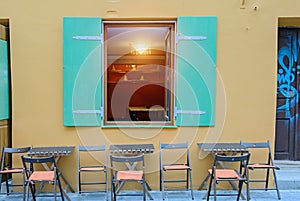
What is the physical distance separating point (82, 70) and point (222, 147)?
7.03 ft

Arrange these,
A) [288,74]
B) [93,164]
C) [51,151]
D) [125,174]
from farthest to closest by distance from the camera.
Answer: [288,74] < [93,164] < [51,151] < [125,174]

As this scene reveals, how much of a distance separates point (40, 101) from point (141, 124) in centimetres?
144

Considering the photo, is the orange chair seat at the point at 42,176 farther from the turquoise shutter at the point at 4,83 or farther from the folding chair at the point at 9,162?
the turquoise shutter at the point at 4,83

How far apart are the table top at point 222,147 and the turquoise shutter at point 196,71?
0.29 meters

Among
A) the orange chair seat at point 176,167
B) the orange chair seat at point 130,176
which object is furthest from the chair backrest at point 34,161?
the orange chair seat at point 176,167

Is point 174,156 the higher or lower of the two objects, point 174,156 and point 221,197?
the higher

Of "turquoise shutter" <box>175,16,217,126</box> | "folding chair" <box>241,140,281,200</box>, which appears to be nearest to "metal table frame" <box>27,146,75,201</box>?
"turquoise shutter" <box>175,16,217,126</box>

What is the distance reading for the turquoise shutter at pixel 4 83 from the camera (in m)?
3.73

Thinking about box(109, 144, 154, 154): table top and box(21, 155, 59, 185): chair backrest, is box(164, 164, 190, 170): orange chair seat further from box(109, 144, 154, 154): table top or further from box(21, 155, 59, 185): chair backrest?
box(21, 155, 59, 185): chair backrest

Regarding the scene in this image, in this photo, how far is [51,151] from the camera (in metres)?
A: 3.49

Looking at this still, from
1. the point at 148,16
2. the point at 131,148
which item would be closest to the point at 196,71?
the point at 148,16

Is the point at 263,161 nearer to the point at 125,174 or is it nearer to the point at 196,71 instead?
the point at 196,71

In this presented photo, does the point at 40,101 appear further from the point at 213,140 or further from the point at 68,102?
the point at 213,140

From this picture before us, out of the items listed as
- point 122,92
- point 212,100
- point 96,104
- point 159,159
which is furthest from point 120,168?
point 122,92
